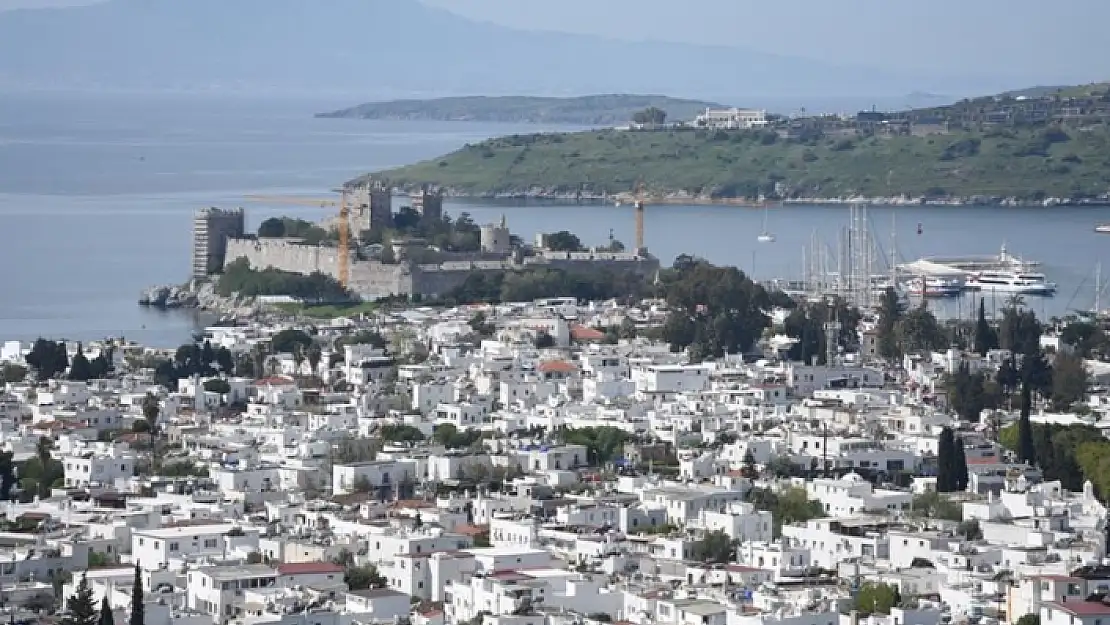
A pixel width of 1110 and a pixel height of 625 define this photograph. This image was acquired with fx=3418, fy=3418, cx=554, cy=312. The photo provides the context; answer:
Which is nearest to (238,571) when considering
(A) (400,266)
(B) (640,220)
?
(A) (400,266)

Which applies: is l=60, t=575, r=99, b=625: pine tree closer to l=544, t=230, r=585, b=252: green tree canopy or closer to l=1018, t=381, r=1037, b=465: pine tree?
l=1018, t=381, r=1037, b=465: pine tree

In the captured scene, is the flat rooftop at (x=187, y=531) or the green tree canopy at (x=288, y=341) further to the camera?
the green tree canopy at (x=288, y=341)

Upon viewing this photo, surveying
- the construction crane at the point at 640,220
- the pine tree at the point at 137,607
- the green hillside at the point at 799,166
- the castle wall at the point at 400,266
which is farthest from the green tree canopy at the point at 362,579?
the green hillside at the point at 799,166

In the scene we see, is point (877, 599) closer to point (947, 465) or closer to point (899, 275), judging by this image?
point (947, 465)

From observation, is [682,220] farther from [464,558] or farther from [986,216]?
[464,558]

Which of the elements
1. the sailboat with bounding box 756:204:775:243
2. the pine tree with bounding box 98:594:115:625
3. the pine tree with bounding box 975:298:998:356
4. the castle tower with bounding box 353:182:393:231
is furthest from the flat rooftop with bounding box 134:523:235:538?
the sailboat with bounding box 756:204:775:243

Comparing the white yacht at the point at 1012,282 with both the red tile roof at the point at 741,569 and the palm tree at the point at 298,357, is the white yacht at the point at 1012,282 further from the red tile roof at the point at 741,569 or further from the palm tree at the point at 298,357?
the red tile roof at the point at 741,569

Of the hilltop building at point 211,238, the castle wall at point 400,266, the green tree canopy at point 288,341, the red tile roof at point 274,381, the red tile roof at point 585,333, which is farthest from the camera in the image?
the hilltop building at point 211,238
